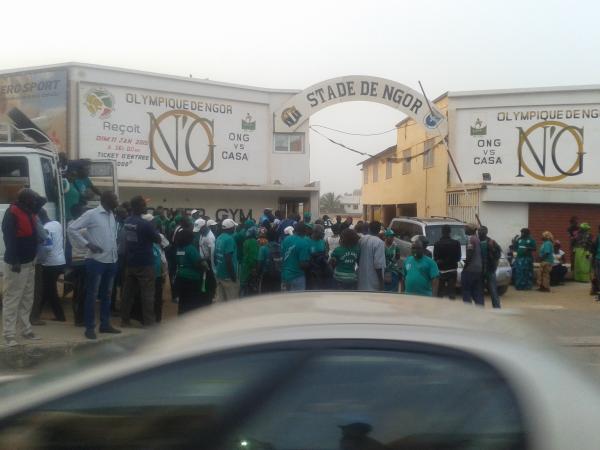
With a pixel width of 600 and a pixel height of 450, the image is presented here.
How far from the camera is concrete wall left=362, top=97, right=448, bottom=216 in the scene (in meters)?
23.0

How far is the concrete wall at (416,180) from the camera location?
23.0 m

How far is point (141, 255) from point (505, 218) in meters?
13.3

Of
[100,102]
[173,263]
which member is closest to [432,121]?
[100,102]

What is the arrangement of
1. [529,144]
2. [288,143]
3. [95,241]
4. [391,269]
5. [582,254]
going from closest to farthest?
[95,241]
[391,269]
[582,254]
[529,144]
[288,143]

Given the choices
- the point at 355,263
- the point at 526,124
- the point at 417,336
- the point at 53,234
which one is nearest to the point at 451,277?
the point at 355,263

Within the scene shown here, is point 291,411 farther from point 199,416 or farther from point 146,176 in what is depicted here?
point 146,176

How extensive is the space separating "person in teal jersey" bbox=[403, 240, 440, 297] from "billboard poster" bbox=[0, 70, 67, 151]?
13.8 meters

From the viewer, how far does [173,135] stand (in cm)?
2069

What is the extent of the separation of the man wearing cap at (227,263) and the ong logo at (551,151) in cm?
1413

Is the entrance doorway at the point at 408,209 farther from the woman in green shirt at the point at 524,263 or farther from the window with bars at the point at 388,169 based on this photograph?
the woman in green shirt at the point at 524,263

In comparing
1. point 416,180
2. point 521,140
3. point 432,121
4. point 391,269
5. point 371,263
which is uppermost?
point 432,121

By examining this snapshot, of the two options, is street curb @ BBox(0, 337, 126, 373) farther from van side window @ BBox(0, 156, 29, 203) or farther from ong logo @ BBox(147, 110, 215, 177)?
ong logo @ BBox(147, 110, 215, 177)

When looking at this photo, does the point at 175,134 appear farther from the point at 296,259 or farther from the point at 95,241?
the point at 95,241

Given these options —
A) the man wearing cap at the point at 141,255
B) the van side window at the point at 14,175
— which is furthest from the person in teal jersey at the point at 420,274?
the van side window at the point at 14,175
